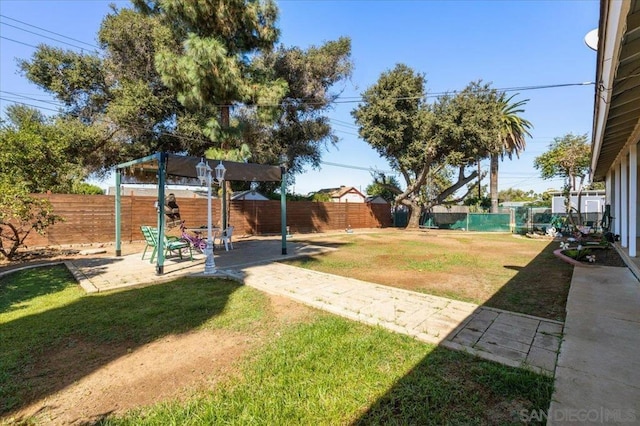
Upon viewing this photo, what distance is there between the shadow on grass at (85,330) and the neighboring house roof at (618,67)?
497 centimetres

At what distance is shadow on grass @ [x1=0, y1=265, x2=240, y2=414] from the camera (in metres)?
2.38

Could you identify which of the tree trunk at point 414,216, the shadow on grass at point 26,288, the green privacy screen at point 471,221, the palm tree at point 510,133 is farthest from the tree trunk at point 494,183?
the shadow on grass at point 26,288

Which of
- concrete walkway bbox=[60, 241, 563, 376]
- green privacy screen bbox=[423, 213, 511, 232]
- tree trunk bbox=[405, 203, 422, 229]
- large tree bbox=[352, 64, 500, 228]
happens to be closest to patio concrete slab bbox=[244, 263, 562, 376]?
concrete walkway bbox=[60, 241, 563, 376]

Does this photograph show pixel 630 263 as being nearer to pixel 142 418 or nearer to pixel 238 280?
pixel 238 280

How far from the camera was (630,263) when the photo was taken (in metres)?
6.15

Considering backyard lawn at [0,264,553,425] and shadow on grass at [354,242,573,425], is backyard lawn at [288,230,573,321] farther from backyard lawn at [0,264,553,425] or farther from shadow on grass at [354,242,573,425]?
backyard lawn at [0,264,553,425]

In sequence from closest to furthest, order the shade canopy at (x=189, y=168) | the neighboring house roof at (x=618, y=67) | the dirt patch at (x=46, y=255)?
the neighboring house roof at (x=618, y=67)
the shade canopy at (x=189, y=168)
the dirt patch at (x=46, y=255)

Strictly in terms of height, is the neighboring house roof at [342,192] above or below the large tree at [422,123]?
below

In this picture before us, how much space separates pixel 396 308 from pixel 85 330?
375 cm

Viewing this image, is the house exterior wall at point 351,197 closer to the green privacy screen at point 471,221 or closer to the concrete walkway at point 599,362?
the green privacy screen at point 471,221

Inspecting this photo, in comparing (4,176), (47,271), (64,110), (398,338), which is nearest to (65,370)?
(398,338)

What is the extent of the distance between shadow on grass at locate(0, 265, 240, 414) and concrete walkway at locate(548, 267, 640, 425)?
3.51 metres

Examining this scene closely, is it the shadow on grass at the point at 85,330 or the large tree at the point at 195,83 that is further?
the large tree at the point at 195,83

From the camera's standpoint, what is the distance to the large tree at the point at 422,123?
17.8m
